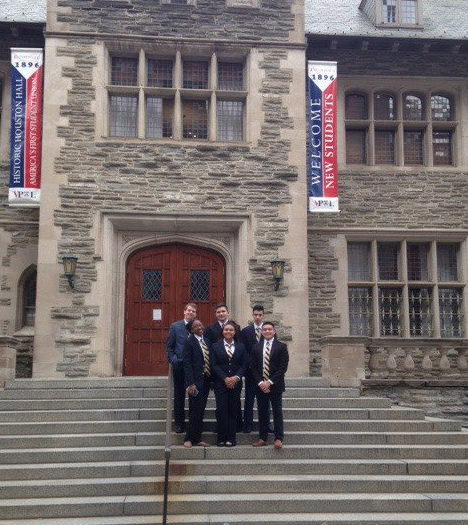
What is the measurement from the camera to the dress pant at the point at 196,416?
27.1ft

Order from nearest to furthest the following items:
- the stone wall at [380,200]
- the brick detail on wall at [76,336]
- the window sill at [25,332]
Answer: the brick detail on wall at [76,336]
the window sill at [25,332]
the stone wall at [380,200]

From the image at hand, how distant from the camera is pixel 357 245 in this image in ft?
45.6

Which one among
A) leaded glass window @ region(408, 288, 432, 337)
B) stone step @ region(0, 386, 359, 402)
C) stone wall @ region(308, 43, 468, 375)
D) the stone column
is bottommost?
stone step @ region(0, 386, 359, 402)

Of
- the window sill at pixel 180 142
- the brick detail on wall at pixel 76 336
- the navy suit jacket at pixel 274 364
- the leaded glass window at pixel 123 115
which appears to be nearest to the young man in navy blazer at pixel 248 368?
the navy suit jacket at pixel 274 364

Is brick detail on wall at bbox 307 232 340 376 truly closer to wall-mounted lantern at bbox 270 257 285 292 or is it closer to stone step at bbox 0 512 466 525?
wall-mounted lantern at bbox 270 257 285 292

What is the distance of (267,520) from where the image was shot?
6.85 m

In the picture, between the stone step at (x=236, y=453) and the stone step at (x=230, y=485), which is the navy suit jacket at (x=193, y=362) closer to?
the stone step at (x=236, y=453)

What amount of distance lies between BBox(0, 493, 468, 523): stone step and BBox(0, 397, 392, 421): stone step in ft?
6.64

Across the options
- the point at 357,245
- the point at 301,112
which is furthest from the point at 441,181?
the point at 301,112

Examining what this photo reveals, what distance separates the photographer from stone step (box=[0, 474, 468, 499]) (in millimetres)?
7316

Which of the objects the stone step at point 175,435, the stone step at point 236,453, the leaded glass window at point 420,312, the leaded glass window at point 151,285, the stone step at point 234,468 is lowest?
the stone step at point 234,468

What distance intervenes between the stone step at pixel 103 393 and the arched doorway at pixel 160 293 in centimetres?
236

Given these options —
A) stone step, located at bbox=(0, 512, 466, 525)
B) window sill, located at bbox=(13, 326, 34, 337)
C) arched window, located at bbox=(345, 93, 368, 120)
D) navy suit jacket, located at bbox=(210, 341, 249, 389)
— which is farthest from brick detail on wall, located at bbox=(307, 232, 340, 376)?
stone step, located at bbox=(0, 512, 466, 525)

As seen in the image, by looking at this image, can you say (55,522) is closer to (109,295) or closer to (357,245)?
(109,295)
